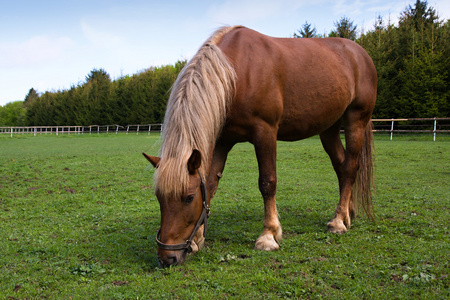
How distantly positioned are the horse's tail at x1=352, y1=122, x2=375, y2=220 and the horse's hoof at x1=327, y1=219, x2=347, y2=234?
67 centimetres

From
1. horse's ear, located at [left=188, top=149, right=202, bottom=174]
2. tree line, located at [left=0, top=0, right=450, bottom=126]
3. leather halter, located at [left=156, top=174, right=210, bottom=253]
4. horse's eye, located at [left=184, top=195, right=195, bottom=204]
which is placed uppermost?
tree line, located at [left=0, top=0, right=450, bottom=126]

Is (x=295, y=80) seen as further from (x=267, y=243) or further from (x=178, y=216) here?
(x=178, y=216)

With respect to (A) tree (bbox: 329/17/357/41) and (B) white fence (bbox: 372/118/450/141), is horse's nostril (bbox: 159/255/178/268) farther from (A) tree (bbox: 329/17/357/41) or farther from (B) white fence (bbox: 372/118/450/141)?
(A) tree (bbox: 329/17/357/41)

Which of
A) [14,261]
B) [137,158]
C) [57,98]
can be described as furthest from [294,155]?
[57,98]

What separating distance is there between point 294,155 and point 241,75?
9912 mm

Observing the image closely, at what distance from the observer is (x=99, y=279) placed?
108 inches

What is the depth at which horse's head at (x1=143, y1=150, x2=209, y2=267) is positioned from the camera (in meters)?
2.80

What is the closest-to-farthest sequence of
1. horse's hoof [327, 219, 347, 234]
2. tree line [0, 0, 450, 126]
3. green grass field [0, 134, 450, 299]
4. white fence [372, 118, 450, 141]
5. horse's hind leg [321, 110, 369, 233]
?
green grass field [0, 134, 450, 299] < horse's hoof [327, 219, 347, 234] < horse's hind leg [321, 110, 369, 233] < white fence [372, 118, 450, 141] < tree line [0, 0, 450, 126]

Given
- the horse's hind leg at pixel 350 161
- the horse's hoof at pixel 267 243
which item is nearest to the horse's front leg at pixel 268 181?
the horse's hoof at pixel 267 243

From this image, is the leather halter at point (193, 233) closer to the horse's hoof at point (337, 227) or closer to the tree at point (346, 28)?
the horse's hoof at point (337, 227)

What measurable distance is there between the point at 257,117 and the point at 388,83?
23041mm

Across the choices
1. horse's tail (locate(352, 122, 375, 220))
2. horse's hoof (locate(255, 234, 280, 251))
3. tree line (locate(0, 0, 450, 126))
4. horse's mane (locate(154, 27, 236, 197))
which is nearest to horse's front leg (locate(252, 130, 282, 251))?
horse's hoof (locate(255, 234, 280, 251))

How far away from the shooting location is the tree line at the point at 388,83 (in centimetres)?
2177

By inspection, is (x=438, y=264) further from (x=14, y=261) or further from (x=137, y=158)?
(x=137, y=158)
